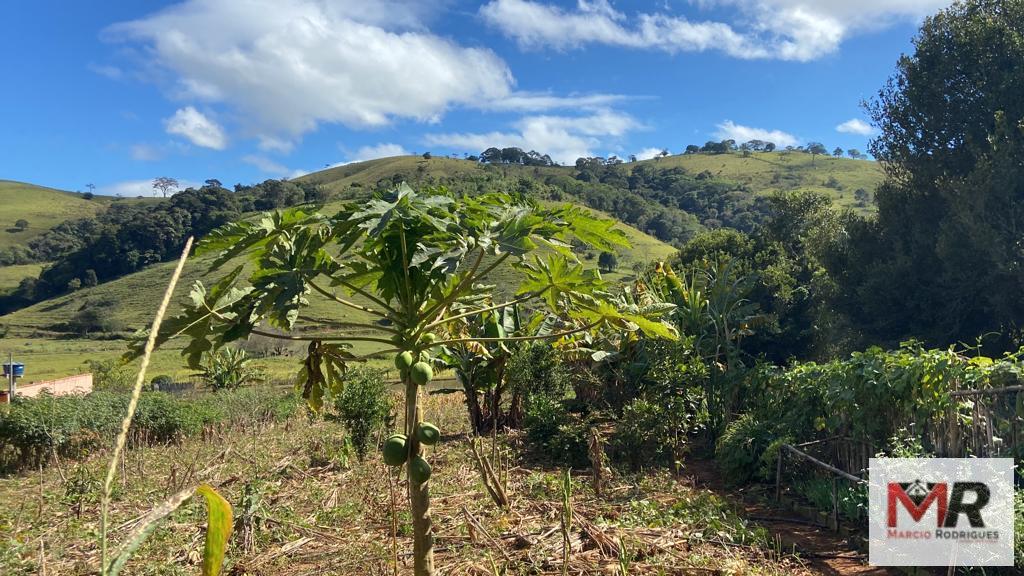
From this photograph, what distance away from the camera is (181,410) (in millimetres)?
14156

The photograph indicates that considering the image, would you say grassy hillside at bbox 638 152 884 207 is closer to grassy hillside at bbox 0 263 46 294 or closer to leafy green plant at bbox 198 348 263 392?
leafy green plant at bbox 198 348 263 392

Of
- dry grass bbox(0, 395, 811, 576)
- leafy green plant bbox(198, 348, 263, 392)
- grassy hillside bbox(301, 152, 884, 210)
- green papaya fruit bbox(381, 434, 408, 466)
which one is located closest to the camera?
green papaya fruit bbox(381, 434, 408, 466)

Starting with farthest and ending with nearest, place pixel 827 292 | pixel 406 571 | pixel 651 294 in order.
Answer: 1. pixel 827 292
2. pixel 651 294
3. pixel 406 571

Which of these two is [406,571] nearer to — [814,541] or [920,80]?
[814,541]

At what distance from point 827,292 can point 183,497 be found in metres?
18.2

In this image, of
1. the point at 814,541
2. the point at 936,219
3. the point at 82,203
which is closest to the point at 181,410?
the point at 814,541

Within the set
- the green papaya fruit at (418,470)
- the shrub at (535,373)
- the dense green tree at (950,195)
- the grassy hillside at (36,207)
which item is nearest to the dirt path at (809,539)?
the shrub at (535,373)

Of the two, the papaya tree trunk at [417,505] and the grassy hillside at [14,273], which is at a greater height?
the grassy hillside at [14,273]

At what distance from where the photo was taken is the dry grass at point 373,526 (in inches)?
171

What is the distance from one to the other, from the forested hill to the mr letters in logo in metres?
46.0

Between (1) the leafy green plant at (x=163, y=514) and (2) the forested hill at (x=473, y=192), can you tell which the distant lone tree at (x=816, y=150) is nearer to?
(2) the forested hill at (x=473, y=192)

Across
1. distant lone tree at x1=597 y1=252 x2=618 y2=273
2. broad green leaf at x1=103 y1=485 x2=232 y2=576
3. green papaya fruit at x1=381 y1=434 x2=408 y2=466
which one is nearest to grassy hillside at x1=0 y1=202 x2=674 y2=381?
distant lone tree at x1=597 y1=252 x2=618 y2=273

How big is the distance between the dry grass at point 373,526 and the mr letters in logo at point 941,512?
80cm

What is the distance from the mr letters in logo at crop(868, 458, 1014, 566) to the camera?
4.68 m
